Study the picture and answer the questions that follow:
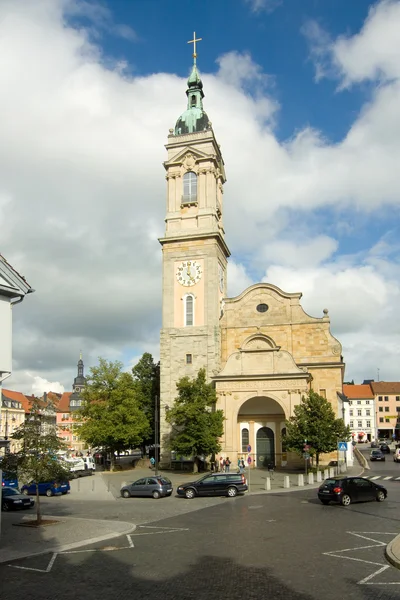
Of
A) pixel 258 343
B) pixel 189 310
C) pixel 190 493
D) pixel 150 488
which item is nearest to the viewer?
pixel 190 493

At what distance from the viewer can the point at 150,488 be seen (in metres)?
33.6

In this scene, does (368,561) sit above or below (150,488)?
above

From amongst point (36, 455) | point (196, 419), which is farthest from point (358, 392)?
point (36, 455)

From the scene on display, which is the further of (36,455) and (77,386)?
(77,386)

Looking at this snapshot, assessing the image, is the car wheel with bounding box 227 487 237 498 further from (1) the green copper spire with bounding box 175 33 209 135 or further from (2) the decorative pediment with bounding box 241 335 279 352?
(1) the green copper spire with bounding box 175 33 209 135

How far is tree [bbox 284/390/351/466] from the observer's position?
4262cm

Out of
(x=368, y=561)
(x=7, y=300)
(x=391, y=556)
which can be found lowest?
(x=368, y=561)

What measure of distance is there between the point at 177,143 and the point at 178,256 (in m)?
12.7

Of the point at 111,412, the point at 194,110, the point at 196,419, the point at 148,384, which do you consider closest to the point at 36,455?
the point at 196,419

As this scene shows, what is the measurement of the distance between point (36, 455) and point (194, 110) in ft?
158

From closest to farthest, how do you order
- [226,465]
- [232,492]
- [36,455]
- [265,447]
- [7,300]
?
[7,300], [36,455], [232,492], [226,465], [265,447]

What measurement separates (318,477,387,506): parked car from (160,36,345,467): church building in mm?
21620

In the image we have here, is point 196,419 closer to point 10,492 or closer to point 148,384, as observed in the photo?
point 10,492

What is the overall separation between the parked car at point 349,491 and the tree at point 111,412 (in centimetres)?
3017
